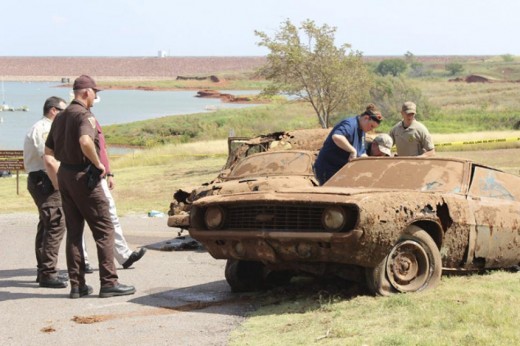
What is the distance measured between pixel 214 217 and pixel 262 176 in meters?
4.99

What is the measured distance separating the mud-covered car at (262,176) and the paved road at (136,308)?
38.2 inches

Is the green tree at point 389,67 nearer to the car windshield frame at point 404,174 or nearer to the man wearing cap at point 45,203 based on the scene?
the man wearing cap at point 45,203

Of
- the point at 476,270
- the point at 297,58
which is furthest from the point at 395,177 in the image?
the point at 297,58

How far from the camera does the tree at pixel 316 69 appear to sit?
1442 inches

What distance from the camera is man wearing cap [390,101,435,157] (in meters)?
12.3

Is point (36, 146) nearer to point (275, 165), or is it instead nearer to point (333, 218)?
point (333, 218)

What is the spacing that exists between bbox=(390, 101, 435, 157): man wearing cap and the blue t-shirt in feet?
5.03

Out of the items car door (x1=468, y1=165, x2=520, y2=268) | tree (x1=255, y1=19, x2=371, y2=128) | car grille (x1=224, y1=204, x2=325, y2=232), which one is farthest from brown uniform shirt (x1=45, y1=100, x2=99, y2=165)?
tree (x1=255, y1=19, x2=371, y2=128)

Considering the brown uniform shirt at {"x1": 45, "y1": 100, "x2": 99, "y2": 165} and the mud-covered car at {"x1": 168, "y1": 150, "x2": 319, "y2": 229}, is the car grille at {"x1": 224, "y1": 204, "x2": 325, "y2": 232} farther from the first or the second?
the mud-covered car at {"x1": 168, "y1": 150, "x2": 319, "y2": 229}

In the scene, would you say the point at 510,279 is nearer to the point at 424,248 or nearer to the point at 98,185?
the point at 424,248

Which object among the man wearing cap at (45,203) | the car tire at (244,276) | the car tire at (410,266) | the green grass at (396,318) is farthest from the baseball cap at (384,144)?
the man wearing cap at (45,203)

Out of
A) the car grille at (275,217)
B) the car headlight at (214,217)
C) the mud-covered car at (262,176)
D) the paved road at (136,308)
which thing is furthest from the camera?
the mud-covered car at (262,176)

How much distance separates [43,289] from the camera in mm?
10234

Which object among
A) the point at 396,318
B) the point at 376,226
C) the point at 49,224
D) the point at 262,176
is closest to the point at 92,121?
the point at 49,224
